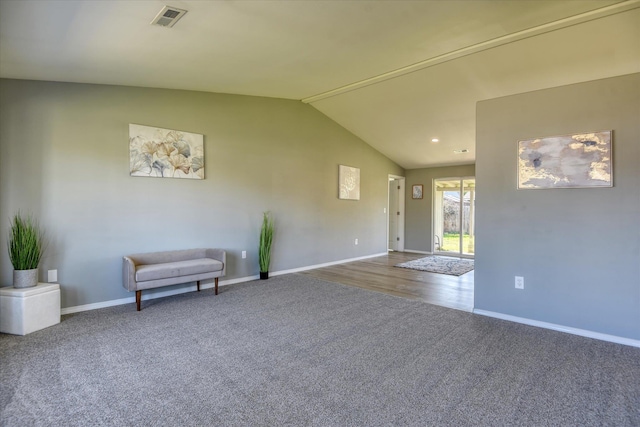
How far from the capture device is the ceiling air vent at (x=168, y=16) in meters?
2.33

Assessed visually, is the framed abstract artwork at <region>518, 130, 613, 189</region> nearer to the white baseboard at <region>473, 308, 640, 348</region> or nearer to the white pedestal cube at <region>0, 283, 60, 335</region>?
the white baseboard at <region>473, 308, 640, 348</region>

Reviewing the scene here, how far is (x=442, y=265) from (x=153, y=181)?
17.5 feet

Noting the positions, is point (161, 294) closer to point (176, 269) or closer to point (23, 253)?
point (176, 269)

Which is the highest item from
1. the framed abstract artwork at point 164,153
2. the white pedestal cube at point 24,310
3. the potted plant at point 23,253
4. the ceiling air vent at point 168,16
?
the ceiling air vent at point 168,16

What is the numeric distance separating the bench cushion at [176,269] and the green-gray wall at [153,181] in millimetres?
430

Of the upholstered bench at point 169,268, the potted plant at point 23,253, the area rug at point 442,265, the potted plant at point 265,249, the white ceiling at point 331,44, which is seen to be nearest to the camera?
the white ceiling at point 331,44

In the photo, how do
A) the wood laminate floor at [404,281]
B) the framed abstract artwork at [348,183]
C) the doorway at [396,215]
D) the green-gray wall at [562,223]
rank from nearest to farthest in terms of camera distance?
the green-gray wall at [562,223] < the wood laminate floor at [404,281] < the framed abstract artwork at [348,183] < the doorway at [396,215]

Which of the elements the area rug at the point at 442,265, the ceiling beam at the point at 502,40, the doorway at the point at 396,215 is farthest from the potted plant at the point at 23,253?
the doorway at the point at 396,215

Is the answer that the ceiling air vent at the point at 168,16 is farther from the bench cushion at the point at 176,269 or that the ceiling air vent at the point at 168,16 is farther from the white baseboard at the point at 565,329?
the white baseboard at the point at 565,329

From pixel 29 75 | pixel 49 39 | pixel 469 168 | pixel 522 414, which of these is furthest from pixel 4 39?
pixel 469 168

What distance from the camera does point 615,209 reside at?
2838mm

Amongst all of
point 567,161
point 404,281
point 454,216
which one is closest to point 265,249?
point 404,281

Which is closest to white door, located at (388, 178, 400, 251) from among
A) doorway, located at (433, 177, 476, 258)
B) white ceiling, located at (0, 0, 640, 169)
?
doorway, located at (433, 177, 476, 258)

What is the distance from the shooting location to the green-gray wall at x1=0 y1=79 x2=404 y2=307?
10.9 feet
